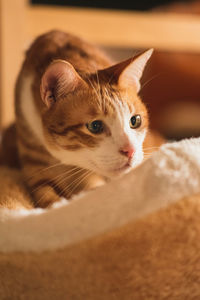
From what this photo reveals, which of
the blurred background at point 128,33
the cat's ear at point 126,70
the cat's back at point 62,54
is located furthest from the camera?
the blurred background at point 128,33

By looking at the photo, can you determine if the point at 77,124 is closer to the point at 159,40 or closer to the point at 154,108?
the point at 159,40

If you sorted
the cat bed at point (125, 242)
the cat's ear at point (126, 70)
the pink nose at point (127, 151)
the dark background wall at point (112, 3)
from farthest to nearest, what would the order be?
the dark background wall at point (112, 3) < the cat's ear at point (126, 70) < the pink nose at point (127, 151) < the cat bed at point (125, 242)

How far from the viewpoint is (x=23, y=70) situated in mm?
1140

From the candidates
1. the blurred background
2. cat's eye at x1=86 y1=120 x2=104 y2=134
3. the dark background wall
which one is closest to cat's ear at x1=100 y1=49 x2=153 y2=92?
cat's eye at x1=86 y1=120 x2=104 y2=134

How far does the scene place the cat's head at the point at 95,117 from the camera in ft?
2.66

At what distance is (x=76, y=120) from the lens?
2.83 feet

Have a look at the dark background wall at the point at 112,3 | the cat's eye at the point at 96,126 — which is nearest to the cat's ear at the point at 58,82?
the cat's eye at the point at 96,126

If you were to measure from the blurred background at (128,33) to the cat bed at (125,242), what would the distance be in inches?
36.7

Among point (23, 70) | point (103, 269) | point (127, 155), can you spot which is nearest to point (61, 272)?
point (103, 269)

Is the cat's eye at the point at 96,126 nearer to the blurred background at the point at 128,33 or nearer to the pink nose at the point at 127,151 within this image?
the pink nose at the point at 127,151

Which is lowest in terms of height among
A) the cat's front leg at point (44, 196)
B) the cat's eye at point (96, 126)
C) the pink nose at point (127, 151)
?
the cat's front leg at point (44, 196)

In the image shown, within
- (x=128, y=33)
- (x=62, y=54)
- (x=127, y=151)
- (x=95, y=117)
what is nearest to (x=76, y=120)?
(x=95, y=117)

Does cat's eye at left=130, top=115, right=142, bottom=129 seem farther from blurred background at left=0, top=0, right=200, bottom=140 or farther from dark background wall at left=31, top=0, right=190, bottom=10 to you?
dark background wall at left=31, top=0, right=190, bottom=10

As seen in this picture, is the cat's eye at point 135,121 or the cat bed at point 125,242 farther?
the cat's eye at point 135,121
